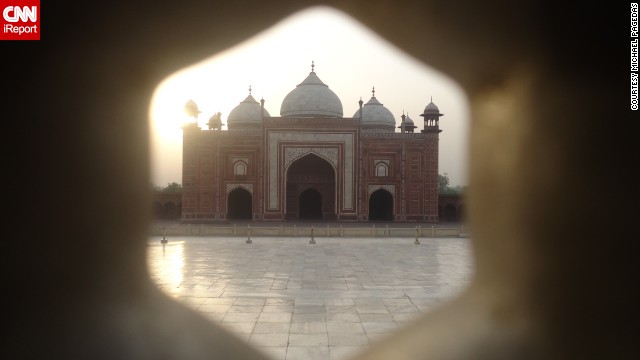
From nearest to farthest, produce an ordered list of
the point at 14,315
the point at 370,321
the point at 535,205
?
the point at 14,315 → the point at 535,205 → the point at 370,321

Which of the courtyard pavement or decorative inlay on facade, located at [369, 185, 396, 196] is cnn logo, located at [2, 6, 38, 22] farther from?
decorative inlay on facade, located at [369, 185, 396, 196]

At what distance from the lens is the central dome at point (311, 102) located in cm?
2886

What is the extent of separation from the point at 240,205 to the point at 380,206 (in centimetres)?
839

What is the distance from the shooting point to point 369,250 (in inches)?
514

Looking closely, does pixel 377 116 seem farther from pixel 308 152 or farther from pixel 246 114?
pixel 246 114

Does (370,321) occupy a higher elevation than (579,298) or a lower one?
lower

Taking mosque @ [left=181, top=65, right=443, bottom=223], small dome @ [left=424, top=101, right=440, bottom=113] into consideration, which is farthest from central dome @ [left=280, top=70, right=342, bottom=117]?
small dome @ [left=424, top=101, right=440, bottom=113]

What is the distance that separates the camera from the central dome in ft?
94.7

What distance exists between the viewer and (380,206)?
28.6 m

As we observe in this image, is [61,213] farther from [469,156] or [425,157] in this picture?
[425,157]

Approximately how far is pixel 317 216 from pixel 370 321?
23476 mm

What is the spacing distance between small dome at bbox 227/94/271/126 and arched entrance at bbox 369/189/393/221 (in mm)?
9280

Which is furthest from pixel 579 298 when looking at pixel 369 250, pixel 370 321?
A: pixel 369 250

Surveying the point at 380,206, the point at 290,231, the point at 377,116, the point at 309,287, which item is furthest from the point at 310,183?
the point at 309,287
